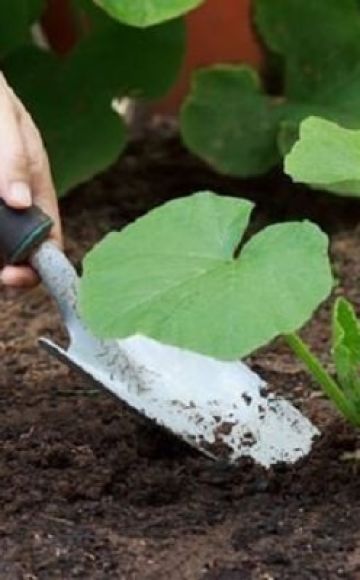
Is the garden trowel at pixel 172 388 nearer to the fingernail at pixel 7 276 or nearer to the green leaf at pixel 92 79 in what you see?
the fingernail at pixel 7 276

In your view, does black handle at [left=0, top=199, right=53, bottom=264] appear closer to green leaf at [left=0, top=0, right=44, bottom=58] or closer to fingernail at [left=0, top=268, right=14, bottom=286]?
fingernail at [left=0, top=268, right=14, bottom=286]

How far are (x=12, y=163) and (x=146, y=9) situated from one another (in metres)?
0.43

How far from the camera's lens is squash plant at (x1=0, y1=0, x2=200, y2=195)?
197cm

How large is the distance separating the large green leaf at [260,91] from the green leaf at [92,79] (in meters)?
0.06

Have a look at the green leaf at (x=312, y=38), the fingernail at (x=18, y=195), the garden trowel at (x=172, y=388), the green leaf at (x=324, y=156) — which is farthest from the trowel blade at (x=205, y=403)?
the green leaf at (x=312, y=38)

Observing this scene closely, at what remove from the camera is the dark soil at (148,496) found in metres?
1.17

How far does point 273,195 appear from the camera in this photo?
2.13m

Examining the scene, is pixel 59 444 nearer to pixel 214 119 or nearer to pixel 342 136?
pixel 342 136

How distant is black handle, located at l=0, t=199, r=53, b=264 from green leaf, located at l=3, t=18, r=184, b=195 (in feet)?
2.21

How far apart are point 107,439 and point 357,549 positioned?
0.95 ft

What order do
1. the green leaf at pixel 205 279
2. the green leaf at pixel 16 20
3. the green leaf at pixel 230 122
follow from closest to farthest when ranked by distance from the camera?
the green leaf at pixel 205 279, the green leaf at pixel 16 20, the green leaf at pixel 230 122

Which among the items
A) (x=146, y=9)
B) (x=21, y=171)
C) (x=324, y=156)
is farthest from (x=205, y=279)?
(x=146, y=9)

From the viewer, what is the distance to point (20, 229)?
4.28 ft

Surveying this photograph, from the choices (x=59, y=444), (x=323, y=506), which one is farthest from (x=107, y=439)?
(x=323, y=506)
